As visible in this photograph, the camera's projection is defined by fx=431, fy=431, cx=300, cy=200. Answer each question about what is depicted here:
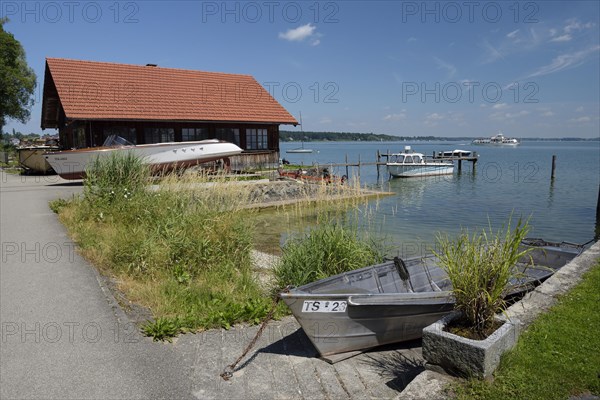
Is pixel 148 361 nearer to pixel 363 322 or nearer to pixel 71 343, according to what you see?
pixel 71 343

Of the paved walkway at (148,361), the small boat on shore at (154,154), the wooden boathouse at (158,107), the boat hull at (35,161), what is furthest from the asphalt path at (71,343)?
the boat hull at (35,161)

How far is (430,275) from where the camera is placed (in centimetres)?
663

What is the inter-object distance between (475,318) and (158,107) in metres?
24.5

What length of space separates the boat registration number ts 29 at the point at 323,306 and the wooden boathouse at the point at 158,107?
21.5m

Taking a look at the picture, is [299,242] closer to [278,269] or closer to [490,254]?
[278,269]

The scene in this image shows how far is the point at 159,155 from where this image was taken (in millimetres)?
21953

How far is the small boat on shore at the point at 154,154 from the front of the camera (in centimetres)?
2045

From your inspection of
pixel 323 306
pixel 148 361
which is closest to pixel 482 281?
pixel 323 306

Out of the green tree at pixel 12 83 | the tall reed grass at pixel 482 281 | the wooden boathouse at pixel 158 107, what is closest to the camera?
the tall reed grass at pixel 482 281

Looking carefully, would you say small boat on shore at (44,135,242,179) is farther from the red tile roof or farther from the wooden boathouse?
the red tile roof

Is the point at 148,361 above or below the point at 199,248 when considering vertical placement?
below

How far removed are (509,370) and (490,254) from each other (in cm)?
107

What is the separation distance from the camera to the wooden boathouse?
23.7 metres

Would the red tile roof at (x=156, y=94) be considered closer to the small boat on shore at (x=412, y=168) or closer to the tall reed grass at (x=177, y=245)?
the tall reed grass at (x=177, y=245)
